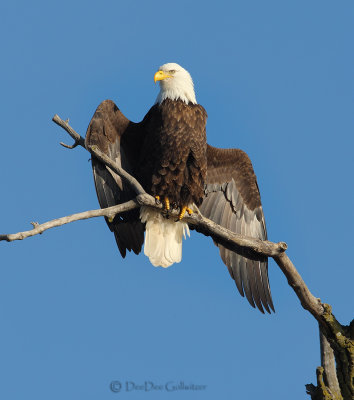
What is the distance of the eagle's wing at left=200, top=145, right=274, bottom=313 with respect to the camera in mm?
7285

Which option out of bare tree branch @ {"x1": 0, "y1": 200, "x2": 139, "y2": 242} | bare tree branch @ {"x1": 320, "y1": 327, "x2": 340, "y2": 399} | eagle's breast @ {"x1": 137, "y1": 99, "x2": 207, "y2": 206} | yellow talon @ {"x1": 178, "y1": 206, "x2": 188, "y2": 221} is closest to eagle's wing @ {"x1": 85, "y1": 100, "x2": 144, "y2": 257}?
eagle's breast @ {"x1": 137, "y1": 99, "x2": 207, "y2": 206}

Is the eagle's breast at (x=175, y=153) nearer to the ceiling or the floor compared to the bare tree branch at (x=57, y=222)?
nearer to the ceiling

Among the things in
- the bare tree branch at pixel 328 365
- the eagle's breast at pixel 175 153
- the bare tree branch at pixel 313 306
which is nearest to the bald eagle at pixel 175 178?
the eagle's breast at pixel 175 153

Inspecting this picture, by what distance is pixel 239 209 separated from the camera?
24.9 feet

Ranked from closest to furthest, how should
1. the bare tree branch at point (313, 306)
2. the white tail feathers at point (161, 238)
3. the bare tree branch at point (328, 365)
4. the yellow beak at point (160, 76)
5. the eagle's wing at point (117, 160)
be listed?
the bare tree branch at point (313, 306) → the bare tree branch at point (328, 365) → the eagle's wing at point (117, 160) → the yellow beak at point (160, 76) → the white tail feathers at point (161, 238)

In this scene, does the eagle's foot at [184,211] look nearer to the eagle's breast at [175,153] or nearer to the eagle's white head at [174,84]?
the eagle's breast at [175,153]

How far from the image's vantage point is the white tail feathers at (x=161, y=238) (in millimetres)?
7258

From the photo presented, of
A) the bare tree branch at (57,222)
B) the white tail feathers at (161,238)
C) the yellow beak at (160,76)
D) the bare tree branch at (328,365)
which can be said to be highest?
the yellow beak at (160,76)

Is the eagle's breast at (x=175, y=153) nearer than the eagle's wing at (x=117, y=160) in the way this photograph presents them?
Yes

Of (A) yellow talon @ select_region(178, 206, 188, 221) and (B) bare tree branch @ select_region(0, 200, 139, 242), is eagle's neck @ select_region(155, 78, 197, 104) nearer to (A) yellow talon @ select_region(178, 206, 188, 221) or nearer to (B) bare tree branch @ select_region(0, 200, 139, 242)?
(A) yellow talon @ select_region(178, 206, 188, 221)

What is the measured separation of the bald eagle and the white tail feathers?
0.01 meters

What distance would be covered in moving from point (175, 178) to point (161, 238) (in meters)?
0.84

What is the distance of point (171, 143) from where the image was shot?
6688mm

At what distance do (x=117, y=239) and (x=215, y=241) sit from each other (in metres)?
1.01
